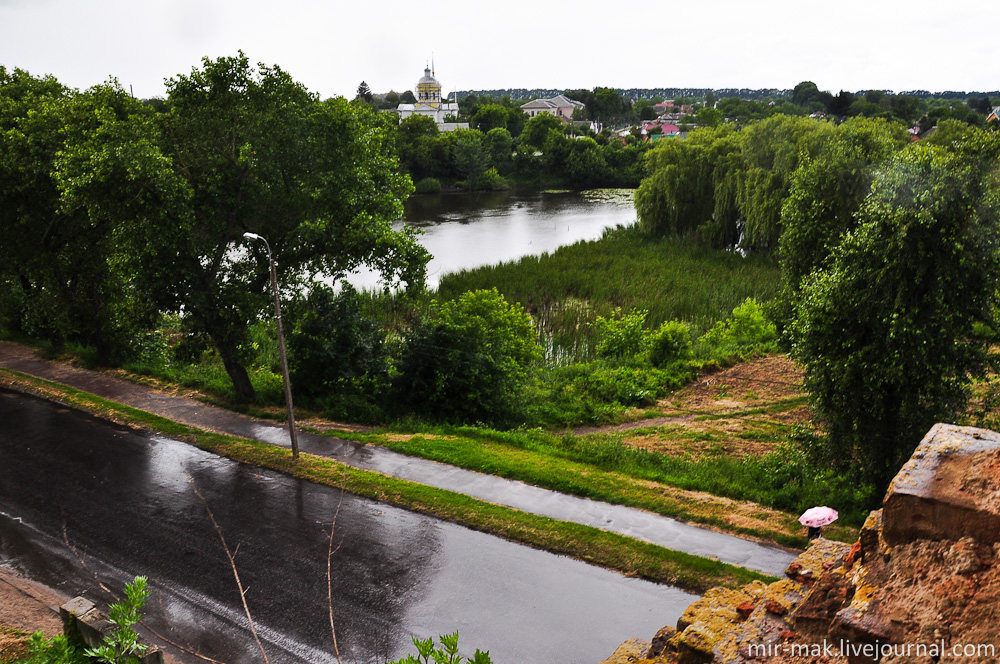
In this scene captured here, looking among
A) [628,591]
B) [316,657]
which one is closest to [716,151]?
[628,591]

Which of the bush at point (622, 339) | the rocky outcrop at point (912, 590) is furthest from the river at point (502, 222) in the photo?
the rocky outcrop at point (912, 590)

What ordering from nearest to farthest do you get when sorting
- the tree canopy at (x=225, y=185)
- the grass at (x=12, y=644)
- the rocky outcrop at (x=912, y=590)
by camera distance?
the rocky outcrop at (x=912, y=590)
the grass at (x=12, y=644)
the tree canopy at (x=225, y=185)

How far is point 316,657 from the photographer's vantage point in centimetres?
1056

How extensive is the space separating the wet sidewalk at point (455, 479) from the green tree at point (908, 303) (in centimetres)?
346

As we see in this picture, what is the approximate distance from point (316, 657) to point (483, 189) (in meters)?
75.9

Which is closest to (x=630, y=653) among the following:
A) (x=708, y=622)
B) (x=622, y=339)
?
(x=708, y=622)

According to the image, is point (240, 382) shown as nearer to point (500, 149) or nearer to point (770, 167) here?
point (770, 167)

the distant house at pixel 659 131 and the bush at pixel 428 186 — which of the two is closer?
the bush at pixel 428 186

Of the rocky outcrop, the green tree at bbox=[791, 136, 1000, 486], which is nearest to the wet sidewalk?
the green tree at bbox=[791, 136, 1000, 486]

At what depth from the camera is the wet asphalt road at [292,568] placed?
1106cm

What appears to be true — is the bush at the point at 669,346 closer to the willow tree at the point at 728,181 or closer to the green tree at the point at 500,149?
the willow tree at the point at 728,181

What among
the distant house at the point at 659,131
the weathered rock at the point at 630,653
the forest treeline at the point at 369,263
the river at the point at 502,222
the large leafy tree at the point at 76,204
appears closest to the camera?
the weathered rock at the point at 630,653

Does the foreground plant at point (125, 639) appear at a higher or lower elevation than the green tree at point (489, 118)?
lower

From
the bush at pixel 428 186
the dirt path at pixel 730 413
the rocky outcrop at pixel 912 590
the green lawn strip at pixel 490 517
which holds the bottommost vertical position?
the dirt path at pixel 730 413
